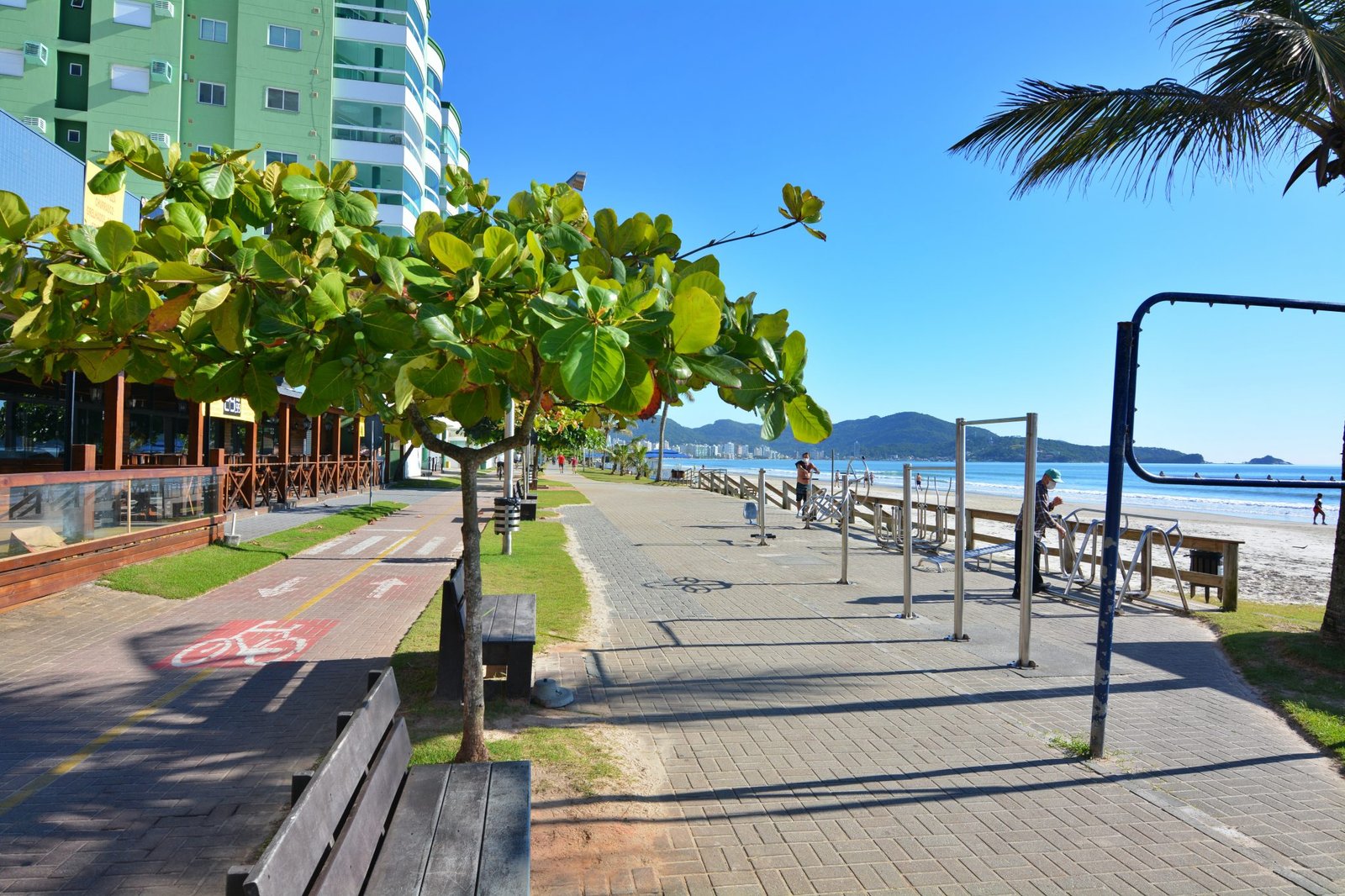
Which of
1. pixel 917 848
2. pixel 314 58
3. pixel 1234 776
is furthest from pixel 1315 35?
pixel 314 58

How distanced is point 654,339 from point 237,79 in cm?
4346

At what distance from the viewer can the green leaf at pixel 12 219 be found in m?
2.77

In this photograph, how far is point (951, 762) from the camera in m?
5.02

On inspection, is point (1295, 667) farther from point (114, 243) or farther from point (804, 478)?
point (804, 478)

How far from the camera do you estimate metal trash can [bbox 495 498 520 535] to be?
44.4 ft

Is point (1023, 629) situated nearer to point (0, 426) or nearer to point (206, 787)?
point (206, 787)

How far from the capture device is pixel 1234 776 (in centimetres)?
487

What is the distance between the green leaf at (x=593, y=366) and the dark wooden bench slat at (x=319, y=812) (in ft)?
4.14

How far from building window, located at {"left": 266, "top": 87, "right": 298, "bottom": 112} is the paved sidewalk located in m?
37.5

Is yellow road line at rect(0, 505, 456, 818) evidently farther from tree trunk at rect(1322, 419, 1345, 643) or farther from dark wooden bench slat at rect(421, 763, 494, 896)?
tree trunk at rect(1322, 419, 1345, 643)

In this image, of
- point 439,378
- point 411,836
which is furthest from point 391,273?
point 411,836

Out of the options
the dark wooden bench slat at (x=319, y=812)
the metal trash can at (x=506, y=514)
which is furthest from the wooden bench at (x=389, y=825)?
the metal trash can at (x=506, y=514)

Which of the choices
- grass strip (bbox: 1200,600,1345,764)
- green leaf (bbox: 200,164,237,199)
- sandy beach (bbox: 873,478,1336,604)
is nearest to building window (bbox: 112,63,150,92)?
sandy beach (bbox: 873,478,1336,604)

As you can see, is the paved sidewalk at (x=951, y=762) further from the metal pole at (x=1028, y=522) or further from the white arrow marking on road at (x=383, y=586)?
the white arrow marking on road at (x=383, y=586)
